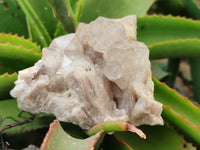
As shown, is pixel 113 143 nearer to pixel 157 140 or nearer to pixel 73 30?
pixel 157 140

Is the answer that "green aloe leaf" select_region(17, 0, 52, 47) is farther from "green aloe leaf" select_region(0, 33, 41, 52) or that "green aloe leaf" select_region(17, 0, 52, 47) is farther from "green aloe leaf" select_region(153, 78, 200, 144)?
"green aloe leaf" select_region(153, 78, 200, 144)

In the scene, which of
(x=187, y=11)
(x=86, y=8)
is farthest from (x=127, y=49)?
(x=187, y=11)

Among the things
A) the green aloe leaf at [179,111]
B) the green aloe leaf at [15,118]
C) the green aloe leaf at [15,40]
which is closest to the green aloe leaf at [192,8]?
the green aloe leaf at [179,111]

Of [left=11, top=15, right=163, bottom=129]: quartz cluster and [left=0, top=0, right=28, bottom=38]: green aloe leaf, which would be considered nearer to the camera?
[left=11, top=15, right=163, bottom=129]: quartz cluster

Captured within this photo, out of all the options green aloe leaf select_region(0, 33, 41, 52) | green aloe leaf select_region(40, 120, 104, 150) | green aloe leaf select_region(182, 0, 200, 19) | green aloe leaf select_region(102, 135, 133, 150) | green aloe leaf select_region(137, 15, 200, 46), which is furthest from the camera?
green aloe leaf select_region(182, 0, 200, 19)

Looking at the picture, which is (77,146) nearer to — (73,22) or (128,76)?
(128,76)

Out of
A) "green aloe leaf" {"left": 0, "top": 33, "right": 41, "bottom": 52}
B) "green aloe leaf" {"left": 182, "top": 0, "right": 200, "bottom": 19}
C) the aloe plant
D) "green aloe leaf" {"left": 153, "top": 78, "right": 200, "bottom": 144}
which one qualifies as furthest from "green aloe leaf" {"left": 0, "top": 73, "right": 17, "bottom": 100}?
"green aloe leaf" {"left": 182, "top": 0, "right": 200, "bottom": 19}
